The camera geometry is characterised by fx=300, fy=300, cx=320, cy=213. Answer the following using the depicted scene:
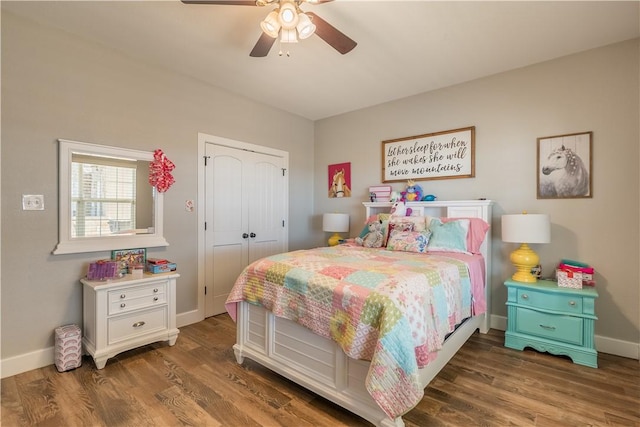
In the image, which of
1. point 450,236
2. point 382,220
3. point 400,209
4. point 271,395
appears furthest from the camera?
point 400,209

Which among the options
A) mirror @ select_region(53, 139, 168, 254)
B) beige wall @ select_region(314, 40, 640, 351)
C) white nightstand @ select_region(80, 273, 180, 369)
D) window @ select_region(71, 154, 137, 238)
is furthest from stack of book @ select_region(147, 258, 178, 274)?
beige wall @ select_region(314, 40, 640, 351)

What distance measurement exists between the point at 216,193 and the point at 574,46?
3.76 metres

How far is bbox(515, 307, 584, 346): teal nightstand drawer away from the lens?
2.40 m

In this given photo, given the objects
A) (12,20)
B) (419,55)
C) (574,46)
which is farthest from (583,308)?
(12,20)

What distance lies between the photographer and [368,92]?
3.67 meters

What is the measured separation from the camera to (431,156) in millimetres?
3615

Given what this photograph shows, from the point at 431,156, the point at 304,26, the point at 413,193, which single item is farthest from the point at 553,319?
the point at 304,26

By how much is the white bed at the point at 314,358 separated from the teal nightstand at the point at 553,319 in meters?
0.37

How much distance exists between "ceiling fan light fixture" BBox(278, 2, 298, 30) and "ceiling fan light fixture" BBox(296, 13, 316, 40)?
0.03m

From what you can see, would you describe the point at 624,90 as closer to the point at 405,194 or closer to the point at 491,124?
the point at 491,124

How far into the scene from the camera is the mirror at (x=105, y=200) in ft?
8.07

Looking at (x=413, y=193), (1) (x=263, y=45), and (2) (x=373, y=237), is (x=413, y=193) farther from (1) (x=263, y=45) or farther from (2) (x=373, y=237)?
(1) (x=263, y=45)

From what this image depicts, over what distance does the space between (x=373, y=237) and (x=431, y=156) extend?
4.22ft

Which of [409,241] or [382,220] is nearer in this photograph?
[409,241]
